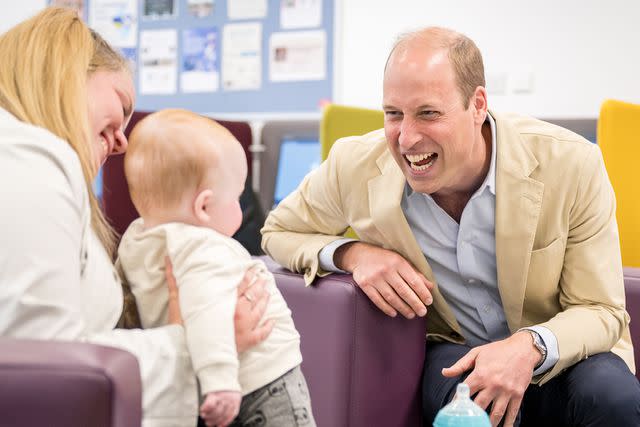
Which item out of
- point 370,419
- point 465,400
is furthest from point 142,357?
point 370,419

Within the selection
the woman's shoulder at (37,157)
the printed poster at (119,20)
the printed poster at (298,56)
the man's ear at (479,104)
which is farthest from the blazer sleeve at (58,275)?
the printed poster at (119,20)

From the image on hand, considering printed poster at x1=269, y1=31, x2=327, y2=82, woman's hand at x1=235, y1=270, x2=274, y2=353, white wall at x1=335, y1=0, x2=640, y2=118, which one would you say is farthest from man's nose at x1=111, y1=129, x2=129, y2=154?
printed poster at x1=269, y1=31, x2=327, y2=82

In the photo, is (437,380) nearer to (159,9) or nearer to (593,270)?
(593,270)

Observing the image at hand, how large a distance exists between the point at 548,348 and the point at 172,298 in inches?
31.0

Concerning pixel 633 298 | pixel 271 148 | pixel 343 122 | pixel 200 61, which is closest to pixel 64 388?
pixel 633 298

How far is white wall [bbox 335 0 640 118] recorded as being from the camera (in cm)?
345

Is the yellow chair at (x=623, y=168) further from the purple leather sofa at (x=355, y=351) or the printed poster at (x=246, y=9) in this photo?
the printed poster at (x=246, y=9)

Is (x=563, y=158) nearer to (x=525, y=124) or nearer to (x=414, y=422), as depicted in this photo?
(x=525, y=124)

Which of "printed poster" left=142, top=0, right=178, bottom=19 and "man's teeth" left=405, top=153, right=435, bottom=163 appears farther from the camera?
"printed poster" left=142, top=0, right=178, bottom=19

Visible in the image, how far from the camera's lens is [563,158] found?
1.62m

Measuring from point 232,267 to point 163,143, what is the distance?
0.66 ft

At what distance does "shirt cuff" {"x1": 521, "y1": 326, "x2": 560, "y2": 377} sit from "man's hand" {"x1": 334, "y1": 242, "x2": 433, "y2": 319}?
227mm

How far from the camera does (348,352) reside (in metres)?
1.53

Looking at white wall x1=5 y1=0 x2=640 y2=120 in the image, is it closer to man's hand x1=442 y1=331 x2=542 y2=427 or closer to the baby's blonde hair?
man's hand x1=442 y1=331 x2=542 y2=427
